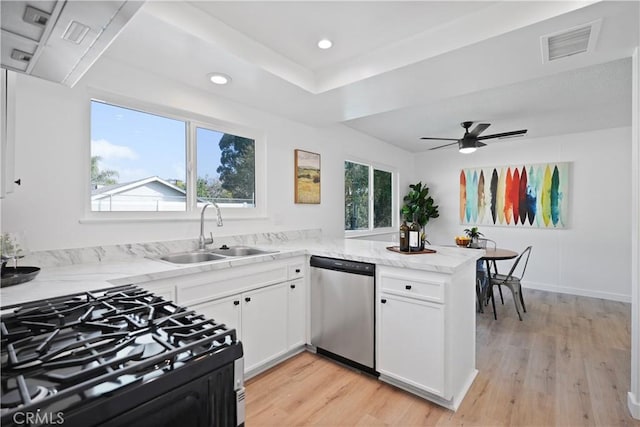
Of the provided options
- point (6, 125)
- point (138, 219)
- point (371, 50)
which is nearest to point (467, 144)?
point (371, 50)

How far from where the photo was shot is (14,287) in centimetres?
136

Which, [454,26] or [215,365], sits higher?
[454,26]

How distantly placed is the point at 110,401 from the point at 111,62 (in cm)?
233

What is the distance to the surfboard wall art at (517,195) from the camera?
480cm

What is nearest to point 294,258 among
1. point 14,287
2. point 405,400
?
→ point 405,400

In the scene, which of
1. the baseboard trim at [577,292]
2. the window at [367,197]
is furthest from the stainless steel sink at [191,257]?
the baseboard trim at [577,292]

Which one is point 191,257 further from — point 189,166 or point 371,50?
point 371,50

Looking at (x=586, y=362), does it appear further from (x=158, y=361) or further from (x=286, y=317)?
(x=158, y=361)

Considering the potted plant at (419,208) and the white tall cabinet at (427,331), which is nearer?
the white tall cabinet at (427,331)

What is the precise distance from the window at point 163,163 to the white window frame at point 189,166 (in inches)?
0.5

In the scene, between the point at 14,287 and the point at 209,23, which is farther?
the point at 209,23

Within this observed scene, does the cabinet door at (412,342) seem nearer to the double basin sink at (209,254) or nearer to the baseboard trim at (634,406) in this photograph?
the double basin sink at (209,254)

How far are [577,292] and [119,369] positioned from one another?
6.08m

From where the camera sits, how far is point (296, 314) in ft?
8.54
